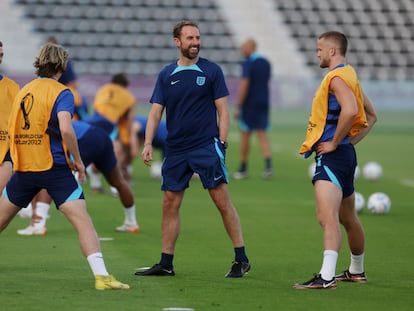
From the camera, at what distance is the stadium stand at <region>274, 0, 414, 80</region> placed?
48.3 m

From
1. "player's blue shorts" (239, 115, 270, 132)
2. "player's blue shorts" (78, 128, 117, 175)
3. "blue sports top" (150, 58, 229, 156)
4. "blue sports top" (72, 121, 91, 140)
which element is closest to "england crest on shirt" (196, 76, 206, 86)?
"blue sports top" (150, 58, 229, 156)

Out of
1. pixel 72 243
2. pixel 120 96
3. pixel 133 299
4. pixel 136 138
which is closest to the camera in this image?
pixel 133 299

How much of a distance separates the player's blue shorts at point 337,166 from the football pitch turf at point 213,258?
35.4 inches

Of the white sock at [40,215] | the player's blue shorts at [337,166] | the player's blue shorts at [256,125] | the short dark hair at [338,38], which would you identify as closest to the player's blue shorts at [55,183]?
the player's blue shorts at [337,166]

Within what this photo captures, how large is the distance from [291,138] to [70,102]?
924 inches

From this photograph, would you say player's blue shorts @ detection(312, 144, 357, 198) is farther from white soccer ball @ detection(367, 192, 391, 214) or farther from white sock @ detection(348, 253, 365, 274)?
white soccer ball @ detection(367, 192, 391, 214)

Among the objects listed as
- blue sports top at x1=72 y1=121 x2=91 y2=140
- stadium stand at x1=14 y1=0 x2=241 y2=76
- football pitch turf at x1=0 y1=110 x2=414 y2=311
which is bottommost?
football pitch turf at x1=0 y1=110 x2=414 y2=311

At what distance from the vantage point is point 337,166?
8.94 metres

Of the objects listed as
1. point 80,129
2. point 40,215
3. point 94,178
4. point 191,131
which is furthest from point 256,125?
point 191,131

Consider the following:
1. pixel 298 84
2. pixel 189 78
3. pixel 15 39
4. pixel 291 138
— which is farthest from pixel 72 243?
pixel 15 39

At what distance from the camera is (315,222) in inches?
552

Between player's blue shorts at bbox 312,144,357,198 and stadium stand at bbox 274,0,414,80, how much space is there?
127ft

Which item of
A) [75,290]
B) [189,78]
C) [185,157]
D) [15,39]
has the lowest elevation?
[75,290]

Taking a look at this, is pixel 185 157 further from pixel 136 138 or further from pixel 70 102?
pixel 136 138
